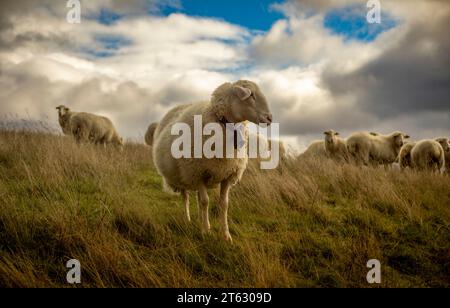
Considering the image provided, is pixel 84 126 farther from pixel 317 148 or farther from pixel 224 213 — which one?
pixel 224 213

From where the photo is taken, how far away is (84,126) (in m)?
15.9

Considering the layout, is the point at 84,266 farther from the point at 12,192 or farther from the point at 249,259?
the point at 12,192

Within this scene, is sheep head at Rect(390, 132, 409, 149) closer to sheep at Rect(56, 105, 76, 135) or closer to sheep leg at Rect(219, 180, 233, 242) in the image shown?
sheep leg at Rect(219, 180, 233, 242)

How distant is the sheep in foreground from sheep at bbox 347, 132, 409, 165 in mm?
10195

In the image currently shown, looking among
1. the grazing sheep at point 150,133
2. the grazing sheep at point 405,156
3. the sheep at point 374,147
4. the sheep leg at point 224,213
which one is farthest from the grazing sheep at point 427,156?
the sheep leg at point 224,213

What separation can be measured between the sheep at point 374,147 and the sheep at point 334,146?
585 mm

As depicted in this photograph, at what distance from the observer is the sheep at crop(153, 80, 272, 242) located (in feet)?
15.4

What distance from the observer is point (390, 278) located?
398cm

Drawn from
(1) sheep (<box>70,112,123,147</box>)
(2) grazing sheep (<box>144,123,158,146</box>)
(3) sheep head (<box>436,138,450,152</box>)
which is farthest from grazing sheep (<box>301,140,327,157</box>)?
(1) sheep (<box>70,112,123,147</box>)

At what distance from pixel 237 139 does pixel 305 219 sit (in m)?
1.86

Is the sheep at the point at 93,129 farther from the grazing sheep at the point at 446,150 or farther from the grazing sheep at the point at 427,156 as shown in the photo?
A: the grazing sheep at the point at 446,150

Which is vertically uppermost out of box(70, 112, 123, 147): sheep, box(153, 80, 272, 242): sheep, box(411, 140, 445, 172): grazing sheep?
box(70, 112, 123, 147): sheep

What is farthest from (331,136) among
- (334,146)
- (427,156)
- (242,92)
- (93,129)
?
(242,92)
